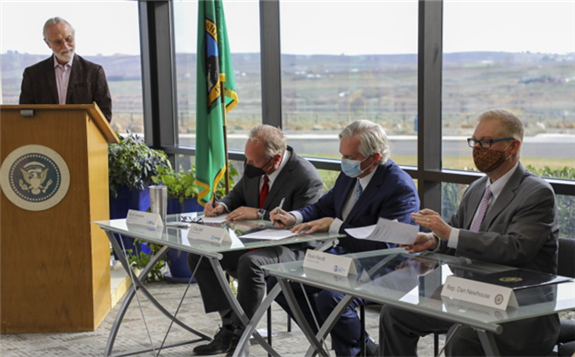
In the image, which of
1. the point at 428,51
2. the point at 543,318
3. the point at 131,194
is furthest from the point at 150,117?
the point at 543,318

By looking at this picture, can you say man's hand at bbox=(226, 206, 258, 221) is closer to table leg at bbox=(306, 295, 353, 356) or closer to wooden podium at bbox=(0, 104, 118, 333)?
wooden podium at bbox=(0, 104, 118, 333)

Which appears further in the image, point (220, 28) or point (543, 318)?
point (220, 28)

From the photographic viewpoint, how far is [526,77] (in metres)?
4.39

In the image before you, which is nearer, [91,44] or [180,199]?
[180,199]

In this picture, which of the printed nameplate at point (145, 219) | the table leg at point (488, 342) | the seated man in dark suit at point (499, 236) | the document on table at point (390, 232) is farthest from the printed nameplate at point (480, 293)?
the printed nameplate at point (145, 219)

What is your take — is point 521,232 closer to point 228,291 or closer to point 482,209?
point 482,209

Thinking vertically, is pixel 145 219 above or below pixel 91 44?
below

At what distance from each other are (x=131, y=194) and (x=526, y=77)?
12.5ft

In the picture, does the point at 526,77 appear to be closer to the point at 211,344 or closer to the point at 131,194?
the point at 211,344

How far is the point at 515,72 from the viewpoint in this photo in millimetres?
4445

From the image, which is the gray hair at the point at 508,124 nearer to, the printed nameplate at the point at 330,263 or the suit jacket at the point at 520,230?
the suit jacket at the point at 520,230

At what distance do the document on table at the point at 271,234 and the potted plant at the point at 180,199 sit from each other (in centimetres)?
231

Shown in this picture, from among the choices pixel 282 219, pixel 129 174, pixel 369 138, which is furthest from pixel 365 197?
pixel 129 174

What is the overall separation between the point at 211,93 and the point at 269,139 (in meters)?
1.30
